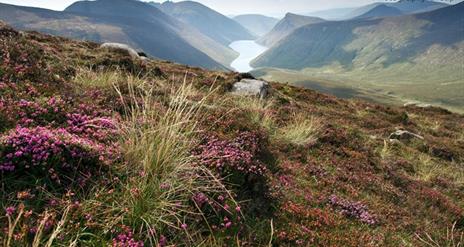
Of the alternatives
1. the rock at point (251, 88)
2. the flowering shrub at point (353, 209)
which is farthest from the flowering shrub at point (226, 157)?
the rock at point (251, 88)

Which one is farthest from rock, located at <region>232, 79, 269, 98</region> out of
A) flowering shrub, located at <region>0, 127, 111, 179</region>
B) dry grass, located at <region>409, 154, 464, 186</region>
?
flowering shrub, located at <region>0, 127, 111, 179</region>

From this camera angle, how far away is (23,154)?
158 inches

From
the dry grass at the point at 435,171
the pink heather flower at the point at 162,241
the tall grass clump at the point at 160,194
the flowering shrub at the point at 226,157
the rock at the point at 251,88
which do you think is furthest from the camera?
the rock at the point at 251,88

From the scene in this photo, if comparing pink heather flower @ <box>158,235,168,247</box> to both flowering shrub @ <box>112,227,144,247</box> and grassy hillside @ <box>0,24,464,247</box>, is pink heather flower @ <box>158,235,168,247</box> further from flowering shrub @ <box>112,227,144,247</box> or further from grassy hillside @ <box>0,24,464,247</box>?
flowering shrub @ <box>112,227,144,247</box>

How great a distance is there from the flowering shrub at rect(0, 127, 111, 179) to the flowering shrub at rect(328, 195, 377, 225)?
14.1ft

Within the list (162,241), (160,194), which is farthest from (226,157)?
(162,241)

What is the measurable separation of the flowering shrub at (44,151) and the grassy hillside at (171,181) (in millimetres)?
16

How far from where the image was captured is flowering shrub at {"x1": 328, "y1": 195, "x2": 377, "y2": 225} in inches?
257

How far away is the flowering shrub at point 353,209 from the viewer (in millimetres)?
6516

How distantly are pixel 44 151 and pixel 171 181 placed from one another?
148 centimetres

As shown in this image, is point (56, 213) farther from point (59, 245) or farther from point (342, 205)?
point (342, 205)

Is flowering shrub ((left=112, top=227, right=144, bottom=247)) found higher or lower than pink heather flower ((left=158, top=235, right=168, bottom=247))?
higher

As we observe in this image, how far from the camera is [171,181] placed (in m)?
4.54

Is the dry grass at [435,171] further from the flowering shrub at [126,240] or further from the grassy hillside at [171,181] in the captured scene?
the flowering shrub at [126,240]
